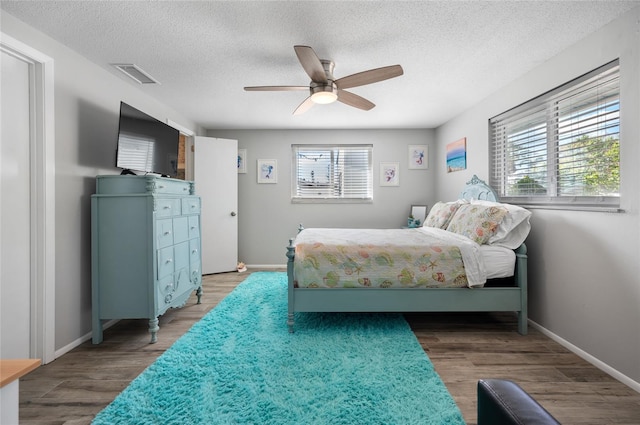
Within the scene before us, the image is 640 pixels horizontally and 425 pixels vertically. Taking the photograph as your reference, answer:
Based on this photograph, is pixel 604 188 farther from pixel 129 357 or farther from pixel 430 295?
pixel 129 357

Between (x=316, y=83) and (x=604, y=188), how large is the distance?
2347 millimetres

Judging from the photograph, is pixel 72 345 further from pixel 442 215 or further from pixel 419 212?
pixel 419 212

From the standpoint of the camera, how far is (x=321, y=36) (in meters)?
2.21

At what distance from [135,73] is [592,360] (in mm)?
4577

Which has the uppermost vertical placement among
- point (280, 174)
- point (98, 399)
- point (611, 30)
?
point (611, 30)

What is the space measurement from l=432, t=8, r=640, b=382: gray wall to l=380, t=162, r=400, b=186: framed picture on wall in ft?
7.29

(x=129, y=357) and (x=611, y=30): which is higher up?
(x=611, y=30)

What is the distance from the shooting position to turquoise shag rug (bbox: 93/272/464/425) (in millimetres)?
1588

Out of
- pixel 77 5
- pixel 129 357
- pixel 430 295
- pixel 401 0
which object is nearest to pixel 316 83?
pixel 401 0

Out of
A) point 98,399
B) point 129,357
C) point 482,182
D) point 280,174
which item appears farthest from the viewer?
point 280,174

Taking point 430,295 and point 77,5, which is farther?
point 430,295

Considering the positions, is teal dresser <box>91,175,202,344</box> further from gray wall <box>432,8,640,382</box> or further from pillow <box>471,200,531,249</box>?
gray wall <box>432,8,640,382</box>

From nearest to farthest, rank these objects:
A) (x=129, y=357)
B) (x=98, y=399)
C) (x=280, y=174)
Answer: (x=98, y=399) < (x=129, y=357) < (x=280, y=174)

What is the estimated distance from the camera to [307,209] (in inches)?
202
